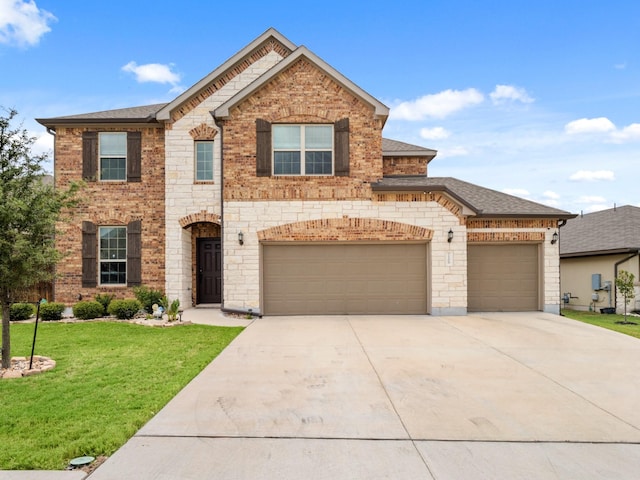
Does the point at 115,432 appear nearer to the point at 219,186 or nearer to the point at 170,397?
the point at 170,397

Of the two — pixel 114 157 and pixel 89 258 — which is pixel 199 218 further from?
pixel 89 258

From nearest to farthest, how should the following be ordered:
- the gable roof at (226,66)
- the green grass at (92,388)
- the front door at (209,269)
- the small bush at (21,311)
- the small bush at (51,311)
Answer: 1. the green grass at (92,388)
2. the small bush at (21,311)
3. the small bush at (51,311)
4. the gable roof at (226,66)
5. the front door at (209,269)

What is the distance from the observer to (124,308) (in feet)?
42.5

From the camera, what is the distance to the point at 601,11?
1487cm

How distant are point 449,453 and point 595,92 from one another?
21.4m

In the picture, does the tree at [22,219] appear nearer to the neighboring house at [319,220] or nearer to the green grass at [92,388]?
the green grass at [92,388]

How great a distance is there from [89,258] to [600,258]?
18.5 metres

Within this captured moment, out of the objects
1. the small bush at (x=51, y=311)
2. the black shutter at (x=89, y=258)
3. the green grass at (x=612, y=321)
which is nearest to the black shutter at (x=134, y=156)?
the black shutter at (x=89, y=258)

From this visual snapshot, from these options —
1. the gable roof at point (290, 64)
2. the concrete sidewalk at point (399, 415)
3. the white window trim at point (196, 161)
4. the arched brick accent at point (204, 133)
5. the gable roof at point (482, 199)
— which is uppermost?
the gable roof at point (290, 64)

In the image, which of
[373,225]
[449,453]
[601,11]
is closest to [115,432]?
[449,453]

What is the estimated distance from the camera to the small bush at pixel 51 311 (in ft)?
42.8

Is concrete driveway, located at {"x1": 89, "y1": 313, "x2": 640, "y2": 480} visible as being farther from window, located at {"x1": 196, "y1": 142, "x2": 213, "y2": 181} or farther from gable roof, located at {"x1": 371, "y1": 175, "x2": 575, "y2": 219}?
window, located at {"x1": 196, "y1": 142, "x2": 213, "y2": 181}

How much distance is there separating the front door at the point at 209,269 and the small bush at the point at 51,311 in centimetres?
416

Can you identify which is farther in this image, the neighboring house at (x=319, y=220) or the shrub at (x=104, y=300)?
the shrub at (x=104, y=300)
